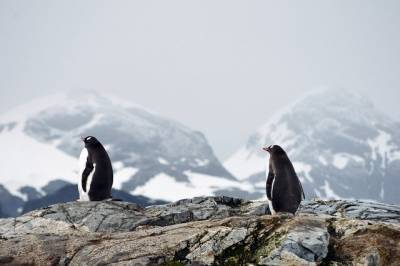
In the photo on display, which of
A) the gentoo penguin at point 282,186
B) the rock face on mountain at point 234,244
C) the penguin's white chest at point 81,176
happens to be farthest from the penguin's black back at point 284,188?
the penguin's white chest at point 81,176

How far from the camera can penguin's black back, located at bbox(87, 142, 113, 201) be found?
28719 millimetres

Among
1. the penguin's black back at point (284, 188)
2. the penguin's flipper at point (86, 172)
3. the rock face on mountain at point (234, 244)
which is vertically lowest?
the rock face on mountain at point (234, 244)

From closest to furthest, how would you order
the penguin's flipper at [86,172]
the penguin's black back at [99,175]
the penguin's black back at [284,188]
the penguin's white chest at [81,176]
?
1. the penguin's black back at [284,188]
2. the penguin's black back at [99,175]
3. the penguin's white chest at [81,176]
4. the penguin's flipper at [86,172]

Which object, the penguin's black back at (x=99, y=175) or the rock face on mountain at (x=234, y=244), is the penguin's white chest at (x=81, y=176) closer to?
the penguin's black back at (x=99, y=175)

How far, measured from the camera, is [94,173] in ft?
94.1

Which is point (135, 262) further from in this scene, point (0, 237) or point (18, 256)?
point (0, 237)

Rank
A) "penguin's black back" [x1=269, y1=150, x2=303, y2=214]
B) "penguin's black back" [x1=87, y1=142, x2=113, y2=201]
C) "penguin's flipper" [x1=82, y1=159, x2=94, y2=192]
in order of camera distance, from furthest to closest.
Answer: "penguin's flipper" [x1=82, y1=159, x2=94, y2=192], "penguin's black back" [x1=87, y1=142, x2=113, y2=201], "penguin's black back" [x1=269, y1=150, x2=303, y2=214]

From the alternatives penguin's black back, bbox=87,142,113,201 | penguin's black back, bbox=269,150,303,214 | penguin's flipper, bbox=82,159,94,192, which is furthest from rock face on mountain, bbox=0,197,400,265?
penguin's flipper, bbox=82,159,94,192

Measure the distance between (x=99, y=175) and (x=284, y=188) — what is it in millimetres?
8951

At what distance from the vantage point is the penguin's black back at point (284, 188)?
2570cm

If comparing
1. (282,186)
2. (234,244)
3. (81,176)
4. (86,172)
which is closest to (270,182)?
(282,186)

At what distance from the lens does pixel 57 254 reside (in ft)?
62.1

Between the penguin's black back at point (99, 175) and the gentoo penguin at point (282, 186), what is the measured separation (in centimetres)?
793

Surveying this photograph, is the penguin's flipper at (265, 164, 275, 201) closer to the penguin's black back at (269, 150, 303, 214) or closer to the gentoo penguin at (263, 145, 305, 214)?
the gentoo penguin at (263, 145, 305, 214)
